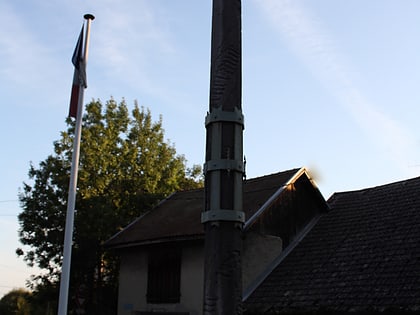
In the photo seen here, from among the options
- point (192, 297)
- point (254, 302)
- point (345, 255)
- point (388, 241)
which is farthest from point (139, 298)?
point (388, 241)

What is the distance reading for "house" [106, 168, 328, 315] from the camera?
16297 mm

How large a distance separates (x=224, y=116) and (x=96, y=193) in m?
22.8

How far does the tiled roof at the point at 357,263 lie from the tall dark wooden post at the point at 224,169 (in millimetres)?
8968

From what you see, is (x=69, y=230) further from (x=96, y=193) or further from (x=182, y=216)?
(x=96, y=193)

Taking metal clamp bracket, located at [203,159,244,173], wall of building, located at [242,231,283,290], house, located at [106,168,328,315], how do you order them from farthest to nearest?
house, located at [106,168,328,315], wall of building, located at [242,231,283,290], metal clamp bracket, located at [203,159,244,173]

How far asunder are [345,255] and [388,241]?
1.22 metres

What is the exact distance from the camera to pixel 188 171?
106ft

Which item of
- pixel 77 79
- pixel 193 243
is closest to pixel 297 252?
pixel 193 243

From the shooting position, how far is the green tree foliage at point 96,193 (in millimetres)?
24719

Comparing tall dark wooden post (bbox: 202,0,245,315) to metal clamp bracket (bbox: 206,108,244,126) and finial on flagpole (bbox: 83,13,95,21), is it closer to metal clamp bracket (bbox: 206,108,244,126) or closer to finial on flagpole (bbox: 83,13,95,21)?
metal clamp bracket (bbox: 206,108,244,126)

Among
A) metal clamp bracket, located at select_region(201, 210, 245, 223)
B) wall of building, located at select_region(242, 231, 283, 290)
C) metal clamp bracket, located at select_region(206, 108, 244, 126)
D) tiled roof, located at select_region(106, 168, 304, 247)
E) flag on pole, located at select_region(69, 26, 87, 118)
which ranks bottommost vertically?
metal clamp bracket, located at select_region(201, 210, 245, 223)

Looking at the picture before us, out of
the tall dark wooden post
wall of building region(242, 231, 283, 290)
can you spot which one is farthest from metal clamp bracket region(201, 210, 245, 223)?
wall of building region(242, 231, 283, 290)

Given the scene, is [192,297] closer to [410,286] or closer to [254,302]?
[254,302]

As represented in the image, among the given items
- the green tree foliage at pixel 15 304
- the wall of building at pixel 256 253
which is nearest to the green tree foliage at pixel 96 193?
the wall of building at pixel 256 253
